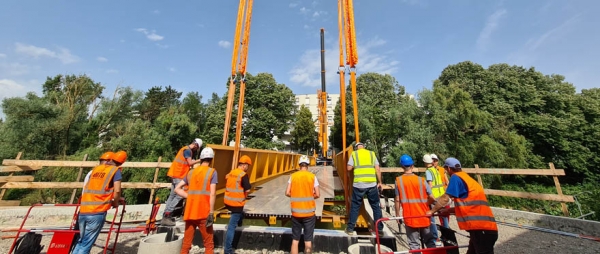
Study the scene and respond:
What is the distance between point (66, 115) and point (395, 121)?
86.8 feet

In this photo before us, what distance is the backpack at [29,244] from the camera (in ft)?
10.3

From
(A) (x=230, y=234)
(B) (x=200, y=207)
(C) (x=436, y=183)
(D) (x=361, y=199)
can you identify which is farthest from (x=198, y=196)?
(C) (x=436, y=183)

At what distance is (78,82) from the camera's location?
2003cm

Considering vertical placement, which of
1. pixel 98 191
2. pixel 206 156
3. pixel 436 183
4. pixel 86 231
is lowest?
pixel 86 231

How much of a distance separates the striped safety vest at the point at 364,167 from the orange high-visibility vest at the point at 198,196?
2.61 m

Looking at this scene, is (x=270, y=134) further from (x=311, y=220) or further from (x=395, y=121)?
(x=311, y=220)

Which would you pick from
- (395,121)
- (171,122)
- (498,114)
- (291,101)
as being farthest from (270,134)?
(498,114)

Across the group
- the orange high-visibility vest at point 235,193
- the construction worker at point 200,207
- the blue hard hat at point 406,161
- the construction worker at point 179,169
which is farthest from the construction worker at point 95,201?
the blue hard hat at point 406,161

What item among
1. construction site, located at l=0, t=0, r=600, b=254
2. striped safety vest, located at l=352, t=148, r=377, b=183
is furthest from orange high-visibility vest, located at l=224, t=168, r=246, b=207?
striped safety vest, located at l=352, t=148, r=377, b=183

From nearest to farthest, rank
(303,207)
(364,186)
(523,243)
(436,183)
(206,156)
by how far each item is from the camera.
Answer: (303,207), (206,156), (364,186), (436,183), (523,243)

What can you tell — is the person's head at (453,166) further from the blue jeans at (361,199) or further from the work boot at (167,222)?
the work boot at (167,222)

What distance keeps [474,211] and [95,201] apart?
16.6 ft

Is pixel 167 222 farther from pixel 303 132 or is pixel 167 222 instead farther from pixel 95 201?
pixel 303 132

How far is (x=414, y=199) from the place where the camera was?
3.67 metres
